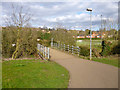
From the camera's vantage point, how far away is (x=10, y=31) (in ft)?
42.1

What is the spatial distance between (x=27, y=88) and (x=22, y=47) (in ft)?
32.8

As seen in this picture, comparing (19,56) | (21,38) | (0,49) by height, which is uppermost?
(21,38)

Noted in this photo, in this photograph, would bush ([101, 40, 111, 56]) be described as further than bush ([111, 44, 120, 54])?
No

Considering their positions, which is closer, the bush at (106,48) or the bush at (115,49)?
the bush at (106,48)

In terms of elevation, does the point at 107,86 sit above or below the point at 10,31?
below

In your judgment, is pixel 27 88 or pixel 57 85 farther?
pixel 57 85

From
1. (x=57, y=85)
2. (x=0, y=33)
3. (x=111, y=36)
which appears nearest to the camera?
(x=57, y=85)

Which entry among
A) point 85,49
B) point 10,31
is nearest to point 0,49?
point 10,31

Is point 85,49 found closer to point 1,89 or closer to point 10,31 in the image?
point 10,31

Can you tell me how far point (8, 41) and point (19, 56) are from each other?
2.05 m

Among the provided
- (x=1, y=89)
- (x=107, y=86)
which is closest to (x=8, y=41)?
(x=1, y=89)

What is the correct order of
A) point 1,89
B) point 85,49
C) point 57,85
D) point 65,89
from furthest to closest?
point 85,49
point 57,85
point 65,89
point 1,89

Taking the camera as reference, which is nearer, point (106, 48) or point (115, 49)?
point (106, 48)

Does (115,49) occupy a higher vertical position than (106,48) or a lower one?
lower
